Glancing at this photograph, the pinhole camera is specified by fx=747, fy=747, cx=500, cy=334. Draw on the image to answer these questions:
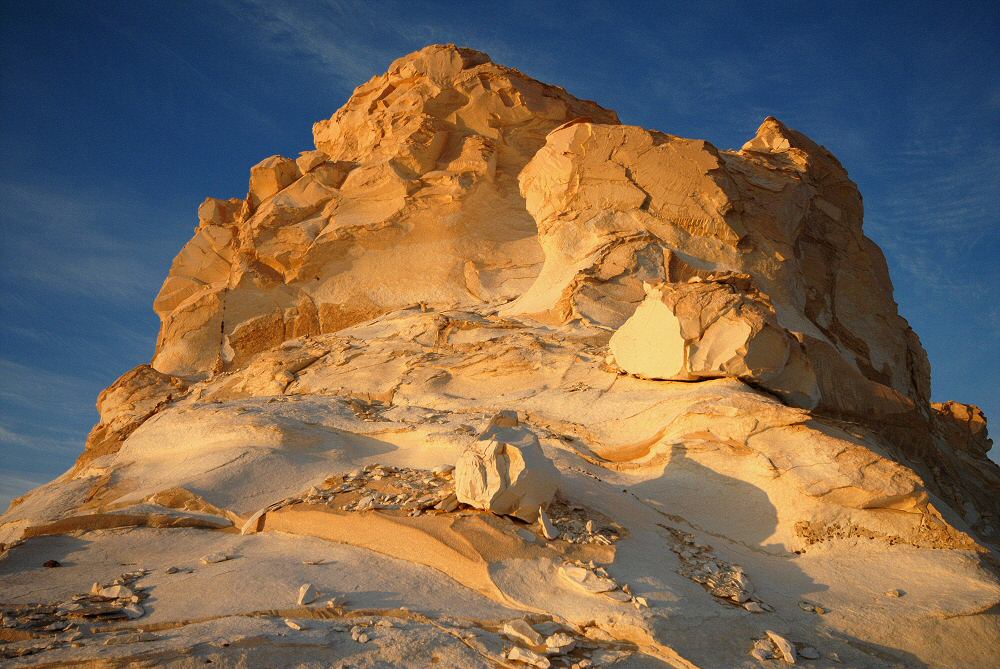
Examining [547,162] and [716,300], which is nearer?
[716,300]

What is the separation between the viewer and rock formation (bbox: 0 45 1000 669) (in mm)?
4184

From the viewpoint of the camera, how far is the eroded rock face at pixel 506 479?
193 inches

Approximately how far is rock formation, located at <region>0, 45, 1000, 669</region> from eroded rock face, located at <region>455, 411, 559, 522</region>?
21 millimetres

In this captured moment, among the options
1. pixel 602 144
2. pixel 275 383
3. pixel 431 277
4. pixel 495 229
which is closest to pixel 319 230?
pixel 431 277

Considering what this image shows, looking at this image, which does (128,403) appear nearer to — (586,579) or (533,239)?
(533,239)

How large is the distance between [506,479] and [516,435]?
513 mm

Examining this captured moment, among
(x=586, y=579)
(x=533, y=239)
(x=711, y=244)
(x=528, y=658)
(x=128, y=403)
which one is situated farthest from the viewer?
(x=533, y=239)

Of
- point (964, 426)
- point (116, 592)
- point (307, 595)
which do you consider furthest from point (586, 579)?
point (964, 426)

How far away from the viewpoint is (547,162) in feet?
42.7

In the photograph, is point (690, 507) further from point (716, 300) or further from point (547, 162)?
point (547, 162)

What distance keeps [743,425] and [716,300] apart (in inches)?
66.8

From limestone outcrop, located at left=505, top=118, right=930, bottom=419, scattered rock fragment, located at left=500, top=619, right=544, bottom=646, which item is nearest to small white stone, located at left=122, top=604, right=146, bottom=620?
scattered rock fragment, located at left=500, top=619, right=544, bottom=646

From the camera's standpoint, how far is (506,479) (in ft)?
16.1

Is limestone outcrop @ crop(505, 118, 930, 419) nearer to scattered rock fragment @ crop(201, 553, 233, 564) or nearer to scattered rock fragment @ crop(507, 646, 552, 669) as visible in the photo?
scattered rock fragment @ crop(201, 553, 233, 564)
